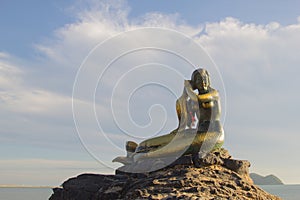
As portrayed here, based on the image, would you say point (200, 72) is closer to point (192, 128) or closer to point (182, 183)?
point (192, 128)

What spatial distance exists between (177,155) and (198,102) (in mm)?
1691

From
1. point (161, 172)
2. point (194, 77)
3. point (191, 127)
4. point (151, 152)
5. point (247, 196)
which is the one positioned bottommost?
point (247, 196)

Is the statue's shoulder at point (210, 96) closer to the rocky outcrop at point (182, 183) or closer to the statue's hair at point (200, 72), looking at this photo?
the statue's hair at point (200, 72)

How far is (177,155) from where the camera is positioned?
10766 millimetres

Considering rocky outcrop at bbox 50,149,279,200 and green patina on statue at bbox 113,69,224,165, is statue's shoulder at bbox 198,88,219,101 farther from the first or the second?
rocky outcrop at bbox 50,149,279,200

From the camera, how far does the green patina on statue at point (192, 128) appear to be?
10688mm

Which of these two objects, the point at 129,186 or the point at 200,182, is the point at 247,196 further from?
the point at 129,186

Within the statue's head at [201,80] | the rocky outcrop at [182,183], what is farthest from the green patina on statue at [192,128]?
the rocky outcrop at [182,183]

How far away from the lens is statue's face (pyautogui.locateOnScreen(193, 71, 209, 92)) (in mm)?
11539

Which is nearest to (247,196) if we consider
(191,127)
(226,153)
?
(226,153)

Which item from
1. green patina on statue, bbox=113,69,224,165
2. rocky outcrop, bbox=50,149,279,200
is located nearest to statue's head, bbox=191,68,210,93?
green patina on statue, bbox=113,69,224,165

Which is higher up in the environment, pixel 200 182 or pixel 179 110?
pixel 179 110

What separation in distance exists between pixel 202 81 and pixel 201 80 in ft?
0.14

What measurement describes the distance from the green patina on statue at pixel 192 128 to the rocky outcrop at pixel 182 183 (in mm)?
448
